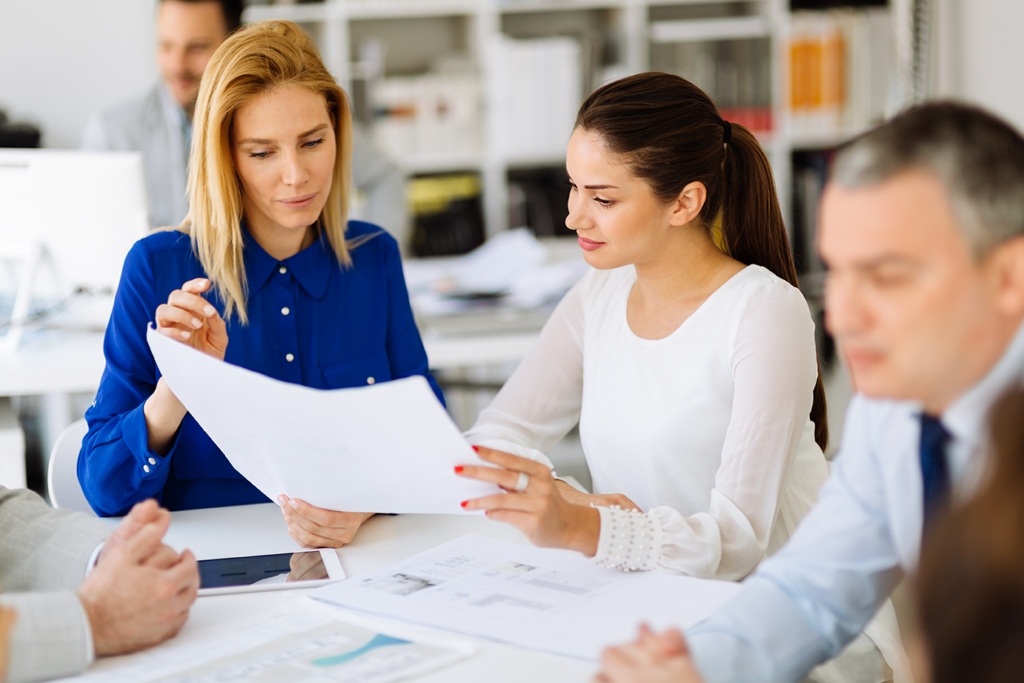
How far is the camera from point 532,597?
101 centimetres

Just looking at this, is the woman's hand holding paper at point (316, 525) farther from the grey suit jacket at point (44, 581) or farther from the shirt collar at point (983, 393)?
the shirt collar at point (983, 393)

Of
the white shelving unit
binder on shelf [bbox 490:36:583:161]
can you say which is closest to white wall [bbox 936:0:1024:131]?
the white shelving unit

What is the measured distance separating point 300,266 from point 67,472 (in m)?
0.48

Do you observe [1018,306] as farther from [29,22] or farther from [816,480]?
[29,22]

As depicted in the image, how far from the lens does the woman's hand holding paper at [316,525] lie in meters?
1.21

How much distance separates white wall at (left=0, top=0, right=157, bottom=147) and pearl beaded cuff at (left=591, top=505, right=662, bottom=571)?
3274 millimetres

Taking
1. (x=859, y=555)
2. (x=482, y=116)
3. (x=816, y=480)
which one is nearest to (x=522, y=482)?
(x=859, y=555)

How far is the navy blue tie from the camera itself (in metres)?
0.79

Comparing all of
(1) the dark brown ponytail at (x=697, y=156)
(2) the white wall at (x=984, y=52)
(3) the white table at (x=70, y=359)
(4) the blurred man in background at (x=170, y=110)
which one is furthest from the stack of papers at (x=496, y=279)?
(2) the white wall at (x=984, y=52)

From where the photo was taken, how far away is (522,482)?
3.37ft

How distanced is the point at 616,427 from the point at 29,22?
3.19 metres

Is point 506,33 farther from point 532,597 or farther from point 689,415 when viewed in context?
point 532,597

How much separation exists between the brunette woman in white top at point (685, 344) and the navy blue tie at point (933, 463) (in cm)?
39

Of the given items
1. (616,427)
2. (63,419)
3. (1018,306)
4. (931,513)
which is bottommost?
(63,419)
